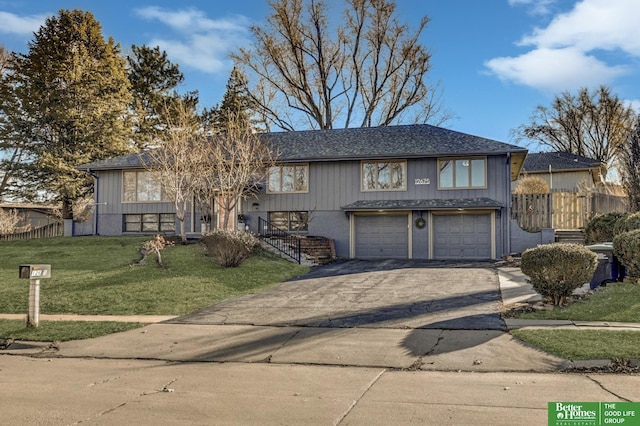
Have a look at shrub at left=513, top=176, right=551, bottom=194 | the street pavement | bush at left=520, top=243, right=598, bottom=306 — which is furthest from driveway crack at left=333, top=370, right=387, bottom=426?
shrub at left=513, top=176, right=551, bottom=194

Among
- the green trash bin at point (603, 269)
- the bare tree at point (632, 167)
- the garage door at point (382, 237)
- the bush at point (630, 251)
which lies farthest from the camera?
the garage door at point (382, 237)

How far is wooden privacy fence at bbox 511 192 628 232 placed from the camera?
74.5 feet

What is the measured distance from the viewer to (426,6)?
1507 inches

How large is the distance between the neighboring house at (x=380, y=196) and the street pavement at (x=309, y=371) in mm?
10889

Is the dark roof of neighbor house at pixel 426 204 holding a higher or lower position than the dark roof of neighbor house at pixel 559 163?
lower

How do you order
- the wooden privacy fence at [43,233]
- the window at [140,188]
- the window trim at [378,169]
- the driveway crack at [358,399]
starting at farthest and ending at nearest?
the wooden privacy fence at [43,233], the window at [140,188], the window trim at [378,169], the driveway crack at [358,399]

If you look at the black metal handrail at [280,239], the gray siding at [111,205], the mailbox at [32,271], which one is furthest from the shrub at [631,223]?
the gray siding at [111,205]

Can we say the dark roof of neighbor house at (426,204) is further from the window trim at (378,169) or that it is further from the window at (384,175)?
the window at (384,175)

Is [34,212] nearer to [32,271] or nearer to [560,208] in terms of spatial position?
[32,271]

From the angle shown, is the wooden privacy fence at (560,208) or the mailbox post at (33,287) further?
the wooden privacy fence at (560,208)

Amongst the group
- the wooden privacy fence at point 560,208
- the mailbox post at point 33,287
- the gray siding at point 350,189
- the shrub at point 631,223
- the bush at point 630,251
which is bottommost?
the mailbox post at point 33,287

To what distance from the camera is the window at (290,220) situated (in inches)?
995

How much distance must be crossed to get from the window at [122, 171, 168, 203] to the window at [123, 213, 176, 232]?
0.82 metres

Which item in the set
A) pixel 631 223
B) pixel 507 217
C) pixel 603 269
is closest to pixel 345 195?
pixel 507 217
